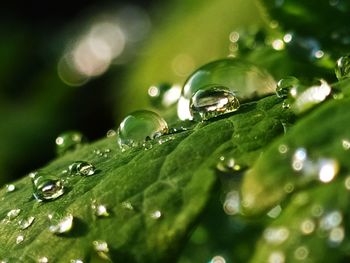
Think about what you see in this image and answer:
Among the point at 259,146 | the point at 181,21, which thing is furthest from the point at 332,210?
the point at 181,21

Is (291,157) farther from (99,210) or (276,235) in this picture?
(99,210)

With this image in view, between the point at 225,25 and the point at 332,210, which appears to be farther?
the point at 225,25

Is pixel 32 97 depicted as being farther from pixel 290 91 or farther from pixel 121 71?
pixel 290 91

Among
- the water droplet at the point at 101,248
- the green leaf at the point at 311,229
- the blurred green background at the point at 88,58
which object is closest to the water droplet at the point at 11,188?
the water droplet at the point at 101,248

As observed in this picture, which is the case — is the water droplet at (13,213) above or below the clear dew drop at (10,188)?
below

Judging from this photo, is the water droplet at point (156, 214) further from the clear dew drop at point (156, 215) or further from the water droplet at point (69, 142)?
the water droplet at point (69, 142)

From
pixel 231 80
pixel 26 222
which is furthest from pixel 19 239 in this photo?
pixel 231 80
